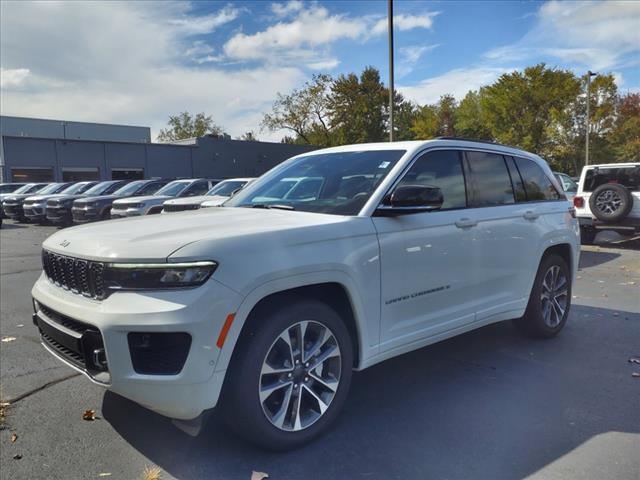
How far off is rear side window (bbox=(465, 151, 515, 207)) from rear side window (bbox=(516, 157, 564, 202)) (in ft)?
1.04

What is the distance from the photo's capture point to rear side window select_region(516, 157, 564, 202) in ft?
16.2

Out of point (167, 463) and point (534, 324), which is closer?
point (167, 463)

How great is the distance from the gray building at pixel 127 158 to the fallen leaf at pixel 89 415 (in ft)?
109

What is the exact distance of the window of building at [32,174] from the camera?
3231cm

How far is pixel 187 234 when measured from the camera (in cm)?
284

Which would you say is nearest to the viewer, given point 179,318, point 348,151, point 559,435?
point 179,318

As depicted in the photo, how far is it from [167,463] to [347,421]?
116 centimetres

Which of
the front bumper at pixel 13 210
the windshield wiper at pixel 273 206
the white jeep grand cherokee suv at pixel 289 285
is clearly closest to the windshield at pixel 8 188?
the front bumper at pixel 13 210

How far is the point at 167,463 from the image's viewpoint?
9.62 feet

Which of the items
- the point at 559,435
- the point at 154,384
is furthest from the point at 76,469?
the point at 559,435

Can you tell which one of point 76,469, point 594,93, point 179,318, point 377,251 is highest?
point 594,93

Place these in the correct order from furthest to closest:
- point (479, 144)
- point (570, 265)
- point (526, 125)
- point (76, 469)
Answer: point (526, 125) < point (570, 265) < point (479, 144) < point (76, 469)

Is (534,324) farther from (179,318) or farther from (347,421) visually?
(179,318)

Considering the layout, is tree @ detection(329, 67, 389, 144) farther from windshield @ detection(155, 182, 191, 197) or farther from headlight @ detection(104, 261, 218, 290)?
headlight @ detection(104, 261, 218, 290)
